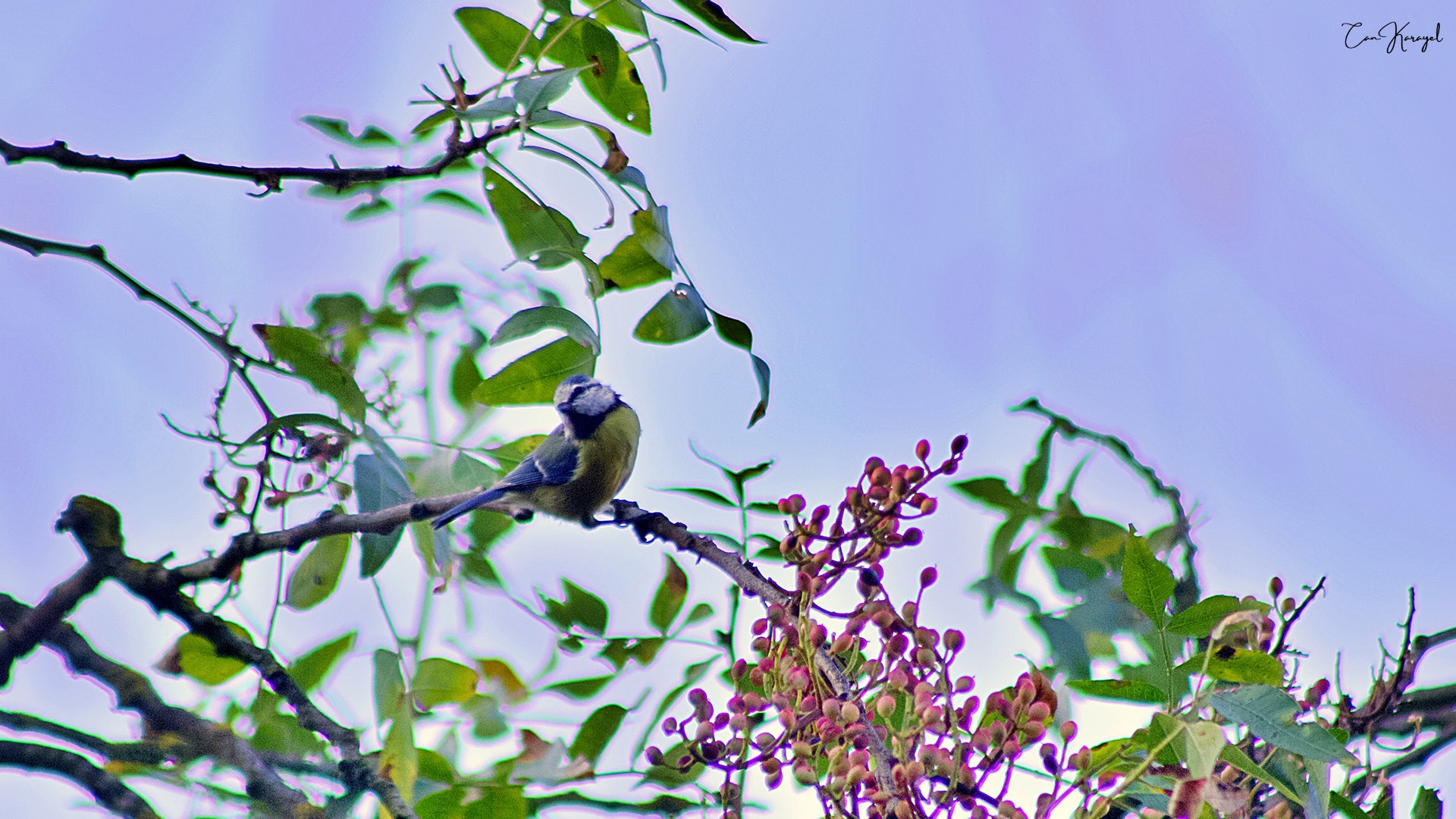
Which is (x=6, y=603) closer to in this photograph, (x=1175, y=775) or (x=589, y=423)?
(x=589, y=423)

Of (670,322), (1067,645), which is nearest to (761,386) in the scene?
(670,322)

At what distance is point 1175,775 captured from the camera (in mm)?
680

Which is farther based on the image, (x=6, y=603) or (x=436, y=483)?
(x=436, y=483)

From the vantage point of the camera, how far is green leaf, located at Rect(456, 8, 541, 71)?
100 centimetres

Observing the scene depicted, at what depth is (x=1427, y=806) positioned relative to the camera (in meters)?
0.82

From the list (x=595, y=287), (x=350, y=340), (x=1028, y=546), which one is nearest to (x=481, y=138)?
(x=595, y=287)

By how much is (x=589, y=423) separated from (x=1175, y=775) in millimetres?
786

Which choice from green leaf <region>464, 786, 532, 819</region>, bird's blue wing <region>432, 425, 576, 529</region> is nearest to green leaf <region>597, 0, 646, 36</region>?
bird's blue wing <region>432, 425, 576, 529</region>

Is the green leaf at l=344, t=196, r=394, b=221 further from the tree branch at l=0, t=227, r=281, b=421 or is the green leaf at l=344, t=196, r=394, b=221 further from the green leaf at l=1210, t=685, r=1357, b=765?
the green leaf at l=1210, t=685, r=1357, b=765

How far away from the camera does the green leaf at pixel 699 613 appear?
1.04 metres

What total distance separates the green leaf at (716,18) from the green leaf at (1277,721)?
556 mm

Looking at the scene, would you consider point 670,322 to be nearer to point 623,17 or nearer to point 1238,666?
point 623,17

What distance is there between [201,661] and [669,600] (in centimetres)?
44

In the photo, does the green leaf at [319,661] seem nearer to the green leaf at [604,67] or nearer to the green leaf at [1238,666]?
the green leaf at [604,67]
